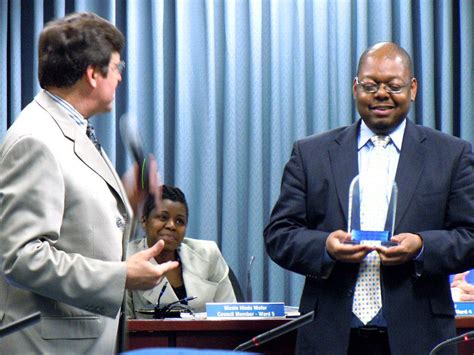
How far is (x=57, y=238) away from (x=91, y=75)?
1.56 ft

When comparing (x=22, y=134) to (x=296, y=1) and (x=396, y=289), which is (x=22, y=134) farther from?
(x=296, y=1)

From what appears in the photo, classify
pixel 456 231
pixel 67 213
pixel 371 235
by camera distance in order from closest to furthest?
pixel 67 213 → pixel 371 235 → pixel 456 231

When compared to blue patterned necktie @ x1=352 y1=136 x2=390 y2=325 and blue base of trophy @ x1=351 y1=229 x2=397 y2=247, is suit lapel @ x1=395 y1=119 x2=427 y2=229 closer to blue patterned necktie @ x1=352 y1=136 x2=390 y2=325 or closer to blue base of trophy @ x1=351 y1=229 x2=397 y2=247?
blue patterned necktie @ x1=352 y1=136 x2=390 y2=325

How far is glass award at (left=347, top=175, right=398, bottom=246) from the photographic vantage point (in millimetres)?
3348

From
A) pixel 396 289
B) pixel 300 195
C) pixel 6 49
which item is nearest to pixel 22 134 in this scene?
pixel 300 195

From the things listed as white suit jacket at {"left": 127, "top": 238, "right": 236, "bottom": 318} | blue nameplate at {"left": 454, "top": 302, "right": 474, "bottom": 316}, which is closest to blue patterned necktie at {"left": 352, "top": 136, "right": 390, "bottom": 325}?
blue nameplate at {"left": 454, "top": 302, "right": 474, "bottom": 316}

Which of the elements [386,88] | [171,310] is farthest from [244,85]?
[386,88]

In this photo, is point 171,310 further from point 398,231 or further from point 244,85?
point 244,85

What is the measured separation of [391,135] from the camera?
3.53m

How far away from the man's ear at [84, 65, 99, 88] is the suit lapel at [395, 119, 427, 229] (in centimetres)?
111

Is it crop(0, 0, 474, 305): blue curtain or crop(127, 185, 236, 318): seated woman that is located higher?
crop(0, 0, 474, 305): blue curtain

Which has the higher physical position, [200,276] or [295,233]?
[295,233]

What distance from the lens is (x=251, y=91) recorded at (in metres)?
6.01

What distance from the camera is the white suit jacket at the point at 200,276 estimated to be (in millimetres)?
4910
